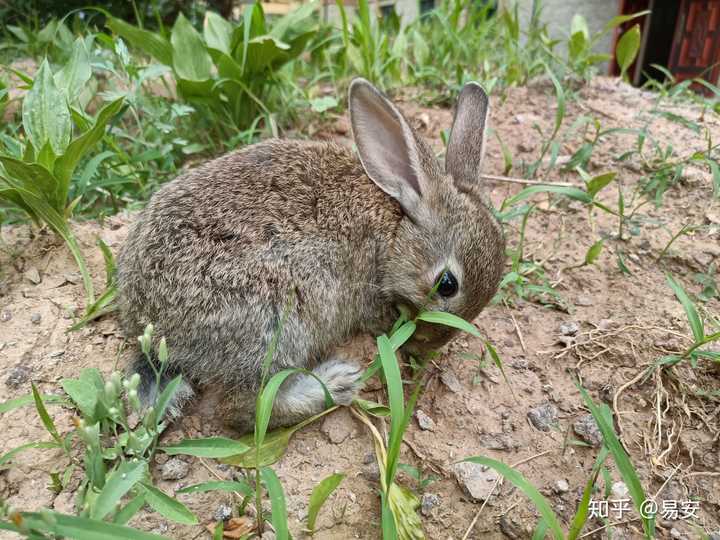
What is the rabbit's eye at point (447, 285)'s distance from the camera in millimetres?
2686

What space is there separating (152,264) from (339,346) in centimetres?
109

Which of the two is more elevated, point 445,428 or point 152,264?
point 152,264

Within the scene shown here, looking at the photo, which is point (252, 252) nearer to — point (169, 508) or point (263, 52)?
point (169, 508)

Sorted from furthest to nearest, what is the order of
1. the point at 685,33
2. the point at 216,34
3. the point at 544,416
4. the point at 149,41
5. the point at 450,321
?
1. the point at 685,33
2. the point at 216,34
3. the point at 149,41
4. the point at 544,416
5. the point at 450,321

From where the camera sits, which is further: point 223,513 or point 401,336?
point 401,336

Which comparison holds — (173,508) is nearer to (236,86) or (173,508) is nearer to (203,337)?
(203,337)

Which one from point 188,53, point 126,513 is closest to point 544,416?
point 126,513

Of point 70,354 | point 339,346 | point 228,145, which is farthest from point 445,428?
point 228,145

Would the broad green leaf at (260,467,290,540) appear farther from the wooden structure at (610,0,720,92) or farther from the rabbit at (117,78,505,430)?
the wooden structure at (610,0,720,92)

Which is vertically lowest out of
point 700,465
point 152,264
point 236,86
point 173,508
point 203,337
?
point 700,465

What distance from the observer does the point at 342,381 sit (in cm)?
253

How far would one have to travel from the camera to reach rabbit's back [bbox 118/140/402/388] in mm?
2330

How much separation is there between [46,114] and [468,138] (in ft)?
7.87

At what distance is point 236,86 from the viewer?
406 cm
